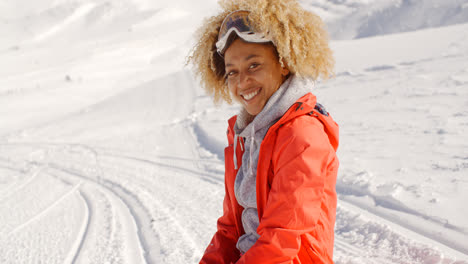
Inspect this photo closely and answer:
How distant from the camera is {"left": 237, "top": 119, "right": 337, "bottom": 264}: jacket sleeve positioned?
1.33m

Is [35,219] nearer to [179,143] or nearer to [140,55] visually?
[179,143]

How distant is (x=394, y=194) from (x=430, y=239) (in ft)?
2.52

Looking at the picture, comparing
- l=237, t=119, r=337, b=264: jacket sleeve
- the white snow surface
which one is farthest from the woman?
the white snow surface

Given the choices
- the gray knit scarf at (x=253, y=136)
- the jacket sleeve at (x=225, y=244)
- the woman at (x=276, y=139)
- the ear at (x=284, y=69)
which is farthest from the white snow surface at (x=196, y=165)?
the jacket sleeve at (x=225, y=244)

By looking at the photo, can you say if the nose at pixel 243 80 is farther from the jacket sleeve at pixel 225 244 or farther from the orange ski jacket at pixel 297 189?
the jacket sleeve at pixel 225 244

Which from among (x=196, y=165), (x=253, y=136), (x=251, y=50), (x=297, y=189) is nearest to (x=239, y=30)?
(x=251, y=50)

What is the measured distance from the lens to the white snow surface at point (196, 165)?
2.86 meters

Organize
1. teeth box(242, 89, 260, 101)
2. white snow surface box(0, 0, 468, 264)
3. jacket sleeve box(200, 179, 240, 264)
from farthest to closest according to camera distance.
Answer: white snow surface box(0, 0, 468, 264)
jacket sleeve box(200, 179, 240, 264)
teeth box(242, 89, 260, 101)

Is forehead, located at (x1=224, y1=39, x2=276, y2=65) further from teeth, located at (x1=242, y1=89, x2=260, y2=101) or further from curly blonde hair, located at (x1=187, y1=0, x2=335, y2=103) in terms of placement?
teeth, located at (x1=242, y1=89, x2=260, y2=101)

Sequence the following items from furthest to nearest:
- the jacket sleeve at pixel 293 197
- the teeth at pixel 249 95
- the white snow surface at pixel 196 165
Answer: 1. the white snow surface at pixel 196 165
2. the teeth at pixel 249 95
3. the jacket sleeve at pixel 293 197

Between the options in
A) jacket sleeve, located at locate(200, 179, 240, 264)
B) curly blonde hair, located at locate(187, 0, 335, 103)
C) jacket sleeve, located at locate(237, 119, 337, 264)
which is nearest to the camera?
jacket sleeve, located at locate(237, 119, 337, 264)

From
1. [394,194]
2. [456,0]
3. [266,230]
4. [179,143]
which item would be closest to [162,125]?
[179,143]

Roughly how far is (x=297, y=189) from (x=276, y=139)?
0.25 metres

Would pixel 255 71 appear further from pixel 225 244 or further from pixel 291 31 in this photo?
pixel 225 244
